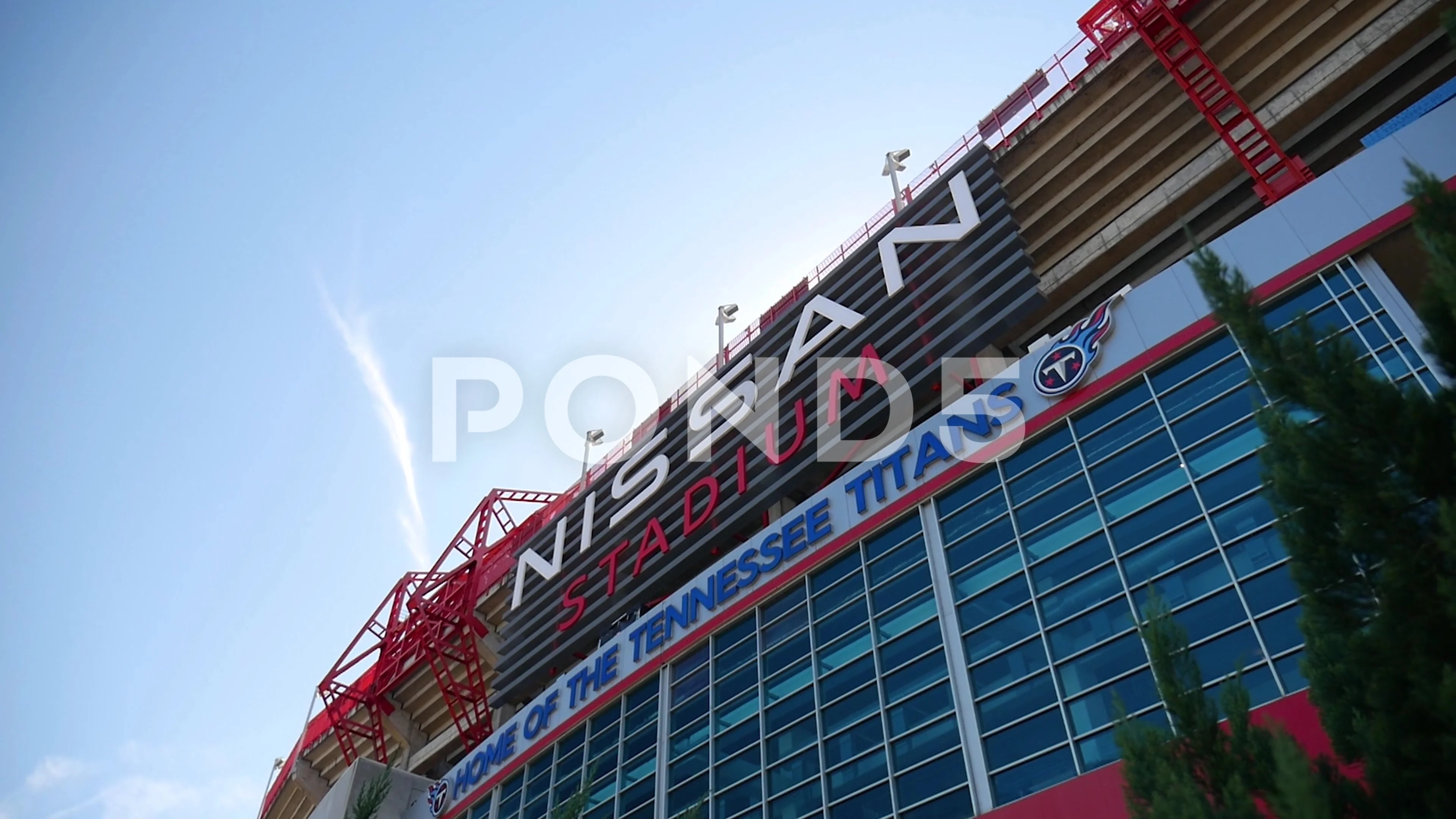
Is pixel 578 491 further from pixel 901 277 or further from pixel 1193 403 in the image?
pixel 1193 403

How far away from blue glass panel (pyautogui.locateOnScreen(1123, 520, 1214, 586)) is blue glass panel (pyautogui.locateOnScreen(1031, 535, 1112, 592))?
477mm

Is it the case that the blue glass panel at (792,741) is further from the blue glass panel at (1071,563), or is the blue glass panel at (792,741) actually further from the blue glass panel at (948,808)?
the blue glass panel at (1071,563)

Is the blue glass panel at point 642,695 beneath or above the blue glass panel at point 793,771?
above

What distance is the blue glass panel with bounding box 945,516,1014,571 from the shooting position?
1766 cm

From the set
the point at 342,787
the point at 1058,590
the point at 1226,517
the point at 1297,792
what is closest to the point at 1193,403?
the point at 1226,517

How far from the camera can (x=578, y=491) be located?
119 ft

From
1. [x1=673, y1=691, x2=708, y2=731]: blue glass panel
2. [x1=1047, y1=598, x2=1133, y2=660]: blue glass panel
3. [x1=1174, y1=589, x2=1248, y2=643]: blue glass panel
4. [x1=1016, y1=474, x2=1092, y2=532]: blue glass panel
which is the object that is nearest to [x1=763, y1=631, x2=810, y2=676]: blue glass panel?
[x1=673, y1=691, x2=708, y2=731]: blue glass panel

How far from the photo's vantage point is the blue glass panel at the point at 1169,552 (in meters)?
14.7

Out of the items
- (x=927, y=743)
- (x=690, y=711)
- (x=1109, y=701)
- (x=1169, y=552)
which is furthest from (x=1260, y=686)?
(x=690, y=711)

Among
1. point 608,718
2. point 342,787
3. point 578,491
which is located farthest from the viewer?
point 578,491

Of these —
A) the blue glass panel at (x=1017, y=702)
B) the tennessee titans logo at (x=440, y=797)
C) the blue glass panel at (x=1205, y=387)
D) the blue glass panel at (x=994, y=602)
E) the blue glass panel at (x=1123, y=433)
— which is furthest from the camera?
the tennessee titans logo at (x=440, y=797)

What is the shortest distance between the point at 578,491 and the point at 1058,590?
22714 millimetres

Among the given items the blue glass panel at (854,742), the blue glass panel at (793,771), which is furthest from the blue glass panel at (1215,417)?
the blue glass panel at (793,771)

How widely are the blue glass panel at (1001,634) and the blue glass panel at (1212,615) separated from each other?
93.9 inches
